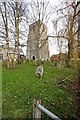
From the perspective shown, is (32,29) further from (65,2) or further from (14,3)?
(65,2)

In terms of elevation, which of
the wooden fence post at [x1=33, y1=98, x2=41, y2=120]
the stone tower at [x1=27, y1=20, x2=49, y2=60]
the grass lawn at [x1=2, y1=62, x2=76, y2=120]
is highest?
the stone tower at [x1=27, y1=20, x2=49, y2=60]

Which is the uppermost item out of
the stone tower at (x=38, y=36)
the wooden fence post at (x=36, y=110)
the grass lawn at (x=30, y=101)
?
the stone tower at (x=38, y=36)

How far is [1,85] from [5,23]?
8.67 meters

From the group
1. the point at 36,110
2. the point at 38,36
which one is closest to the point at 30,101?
the point at 36,110

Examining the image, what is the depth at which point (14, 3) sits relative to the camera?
16609mm

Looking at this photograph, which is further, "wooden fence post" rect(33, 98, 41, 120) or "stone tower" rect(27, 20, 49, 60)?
"stone tower" rect(27, 20, 49, 60)

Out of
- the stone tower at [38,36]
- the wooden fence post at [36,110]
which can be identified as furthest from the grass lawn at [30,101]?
the stone tower at [38,36]

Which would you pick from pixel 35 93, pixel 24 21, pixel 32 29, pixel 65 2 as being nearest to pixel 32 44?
pixel 32 29

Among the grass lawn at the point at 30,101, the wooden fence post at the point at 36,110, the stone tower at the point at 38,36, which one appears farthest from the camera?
the stone tower at the point at 38,36

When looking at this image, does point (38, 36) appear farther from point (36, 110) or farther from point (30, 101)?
point (36, 110)

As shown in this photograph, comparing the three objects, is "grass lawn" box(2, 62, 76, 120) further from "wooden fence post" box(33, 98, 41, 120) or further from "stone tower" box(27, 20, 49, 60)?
"stone tower" box(27, 20, 49, 60)

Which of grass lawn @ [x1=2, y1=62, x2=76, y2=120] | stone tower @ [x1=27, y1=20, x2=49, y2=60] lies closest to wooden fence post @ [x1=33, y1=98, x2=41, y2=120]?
grass lawn @ [x1=2, y1=62, x2=76, y2=120]

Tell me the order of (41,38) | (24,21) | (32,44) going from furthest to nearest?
(32,44), (41,38), (24,21)

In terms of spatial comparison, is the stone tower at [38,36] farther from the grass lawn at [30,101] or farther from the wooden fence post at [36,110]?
the wooden fence post at [36,110]
